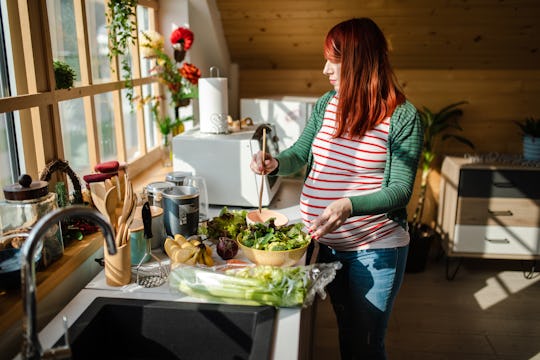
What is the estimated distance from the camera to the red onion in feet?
4.81

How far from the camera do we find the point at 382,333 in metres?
1.53

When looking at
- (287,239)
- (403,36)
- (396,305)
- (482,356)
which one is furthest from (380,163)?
(403,36)

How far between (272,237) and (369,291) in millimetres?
352

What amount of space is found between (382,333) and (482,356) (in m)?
1.12

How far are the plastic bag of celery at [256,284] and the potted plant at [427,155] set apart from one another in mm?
2118

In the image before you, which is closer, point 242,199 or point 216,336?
point 216,336

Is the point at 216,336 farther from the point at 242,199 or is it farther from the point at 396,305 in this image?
the point at 396,305

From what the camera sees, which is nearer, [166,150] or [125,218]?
[125,218]

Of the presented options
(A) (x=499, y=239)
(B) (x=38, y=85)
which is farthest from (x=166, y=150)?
(A) (x=499, y=239)

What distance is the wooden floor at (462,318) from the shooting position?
7.82 ft

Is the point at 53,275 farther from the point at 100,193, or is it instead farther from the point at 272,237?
the point at 272,237

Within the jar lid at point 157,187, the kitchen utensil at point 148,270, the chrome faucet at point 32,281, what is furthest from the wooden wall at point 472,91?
the chrome faucet at point 32,281

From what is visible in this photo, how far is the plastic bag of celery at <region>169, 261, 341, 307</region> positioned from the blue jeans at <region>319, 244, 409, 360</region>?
0.24 metres

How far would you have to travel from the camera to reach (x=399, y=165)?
1374mm
